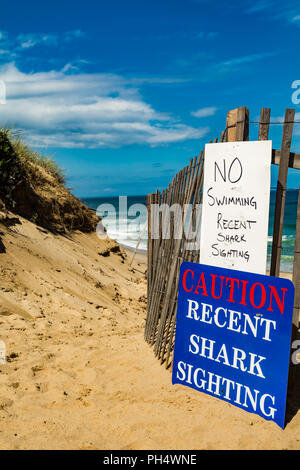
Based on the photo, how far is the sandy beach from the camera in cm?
265

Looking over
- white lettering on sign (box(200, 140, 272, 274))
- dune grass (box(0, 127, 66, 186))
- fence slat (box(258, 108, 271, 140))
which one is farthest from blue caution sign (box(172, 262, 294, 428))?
dune grass (box(0, 127, 66, 186))

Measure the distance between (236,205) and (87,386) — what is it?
206 cm

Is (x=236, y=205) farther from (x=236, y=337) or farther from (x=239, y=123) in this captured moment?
(x=236, y=337)

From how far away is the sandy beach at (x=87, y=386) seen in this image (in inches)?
104

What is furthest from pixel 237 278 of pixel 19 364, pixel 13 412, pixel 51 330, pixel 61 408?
pixel 51 330

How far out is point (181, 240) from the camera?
148 inches

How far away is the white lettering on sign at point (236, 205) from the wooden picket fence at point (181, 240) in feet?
0.29

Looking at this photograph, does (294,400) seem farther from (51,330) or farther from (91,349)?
(51,330)

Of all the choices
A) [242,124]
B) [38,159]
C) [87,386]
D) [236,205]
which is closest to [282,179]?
[236,205]

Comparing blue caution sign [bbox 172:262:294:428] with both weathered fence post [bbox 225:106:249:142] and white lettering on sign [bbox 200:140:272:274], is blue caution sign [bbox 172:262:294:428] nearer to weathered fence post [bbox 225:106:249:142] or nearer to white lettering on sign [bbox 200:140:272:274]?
white lettering on sign [bbox 200:140:272:274]

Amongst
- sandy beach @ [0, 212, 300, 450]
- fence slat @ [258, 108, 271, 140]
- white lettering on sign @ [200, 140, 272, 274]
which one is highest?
fence slat @ [258, 108, 271, 140]

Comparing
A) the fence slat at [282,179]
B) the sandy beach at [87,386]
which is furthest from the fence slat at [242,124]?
the sandy beach at [87,386]

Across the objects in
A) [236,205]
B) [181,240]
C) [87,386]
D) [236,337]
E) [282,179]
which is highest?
[282,179]

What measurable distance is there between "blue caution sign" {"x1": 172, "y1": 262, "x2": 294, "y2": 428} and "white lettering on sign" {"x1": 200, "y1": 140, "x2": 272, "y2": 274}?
0.44 feet
